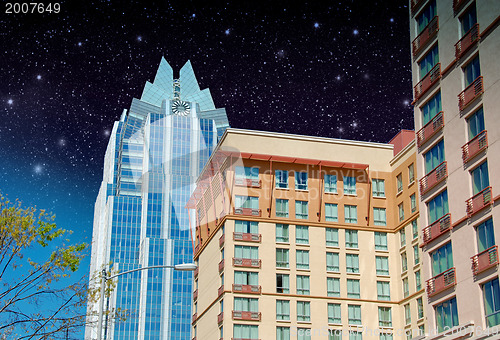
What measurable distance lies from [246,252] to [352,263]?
11.6 meters

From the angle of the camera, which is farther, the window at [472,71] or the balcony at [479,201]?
the window at [472,71]

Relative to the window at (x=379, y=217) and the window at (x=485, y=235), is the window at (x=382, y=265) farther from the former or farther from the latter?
the window at (x=485, y=235)

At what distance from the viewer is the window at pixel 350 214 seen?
79750 mm

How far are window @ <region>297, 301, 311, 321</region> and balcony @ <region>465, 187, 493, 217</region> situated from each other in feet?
130

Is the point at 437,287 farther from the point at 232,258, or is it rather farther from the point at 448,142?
the point at 232,258

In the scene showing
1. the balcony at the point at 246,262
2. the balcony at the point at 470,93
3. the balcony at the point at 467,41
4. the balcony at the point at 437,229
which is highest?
the balcony at the point at 467,41

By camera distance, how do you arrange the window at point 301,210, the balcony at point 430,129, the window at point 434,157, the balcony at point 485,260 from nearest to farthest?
1. the balcony at point 485,260
2. the window at point 434,157
3. the balcony at point 430,129
4. the window at point 301,210

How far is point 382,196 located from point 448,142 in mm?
40027

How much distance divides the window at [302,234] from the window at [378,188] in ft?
→ 29.3

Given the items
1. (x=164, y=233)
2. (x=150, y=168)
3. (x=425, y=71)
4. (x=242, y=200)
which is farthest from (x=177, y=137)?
(x=425, y=71)

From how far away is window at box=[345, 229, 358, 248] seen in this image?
78.8 m

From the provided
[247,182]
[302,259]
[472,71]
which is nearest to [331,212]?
[302,259]

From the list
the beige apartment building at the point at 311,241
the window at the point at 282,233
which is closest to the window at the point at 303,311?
the beige apartment building at the point at 311,241

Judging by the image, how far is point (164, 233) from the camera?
18725 centimetres
